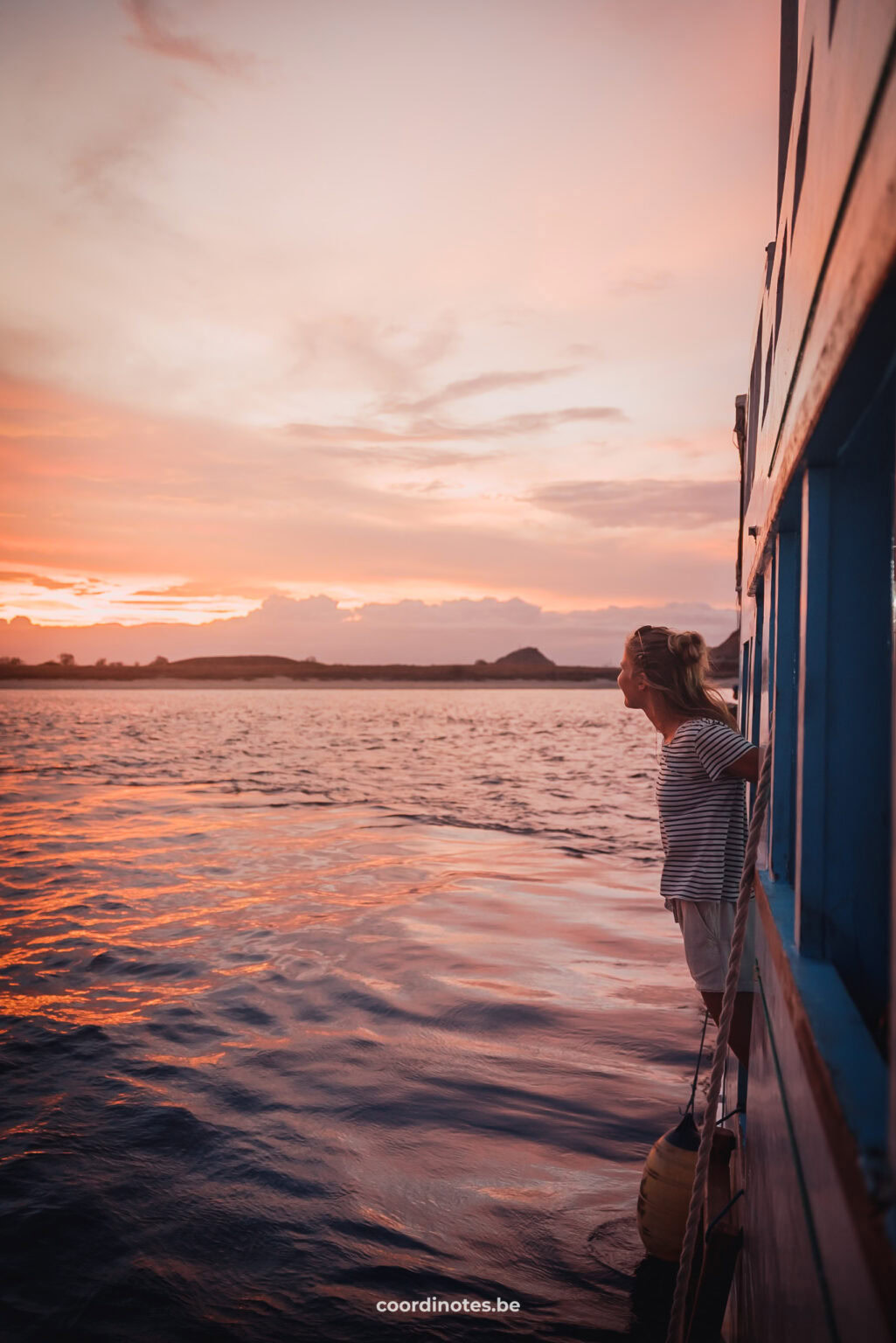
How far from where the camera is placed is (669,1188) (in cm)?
364

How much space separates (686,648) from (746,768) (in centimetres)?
65

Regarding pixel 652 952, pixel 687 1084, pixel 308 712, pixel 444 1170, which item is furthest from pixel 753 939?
pixel 308 712

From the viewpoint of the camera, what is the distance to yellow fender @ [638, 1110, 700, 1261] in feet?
11.9

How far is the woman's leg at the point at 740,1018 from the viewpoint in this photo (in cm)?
351

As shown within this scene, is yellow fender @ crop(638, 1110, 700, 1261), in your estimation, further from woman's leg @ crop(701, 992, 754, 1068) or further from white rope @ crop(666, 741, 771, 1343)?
white rope @ crop(666, 741, 771, 1343)

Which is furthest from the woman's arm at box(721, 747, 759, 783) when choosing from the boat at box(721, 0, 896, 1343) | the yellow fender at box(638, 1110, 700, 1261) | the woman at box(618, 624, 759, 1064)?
the yellow fender at box(638, 1110, 700, 1261)

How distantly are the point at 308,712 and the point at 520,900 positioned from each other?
200 feet

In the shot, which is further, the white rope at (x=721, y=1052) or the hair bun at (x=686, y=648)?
the hair bun at (x=686, y=648)

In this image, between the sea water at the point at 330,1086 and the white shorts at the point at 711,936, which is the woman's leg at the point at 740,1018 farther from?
the sea water at the point at 330,1086

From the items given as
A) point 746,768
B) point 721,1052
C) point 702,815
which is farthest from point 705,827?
point 721,1052

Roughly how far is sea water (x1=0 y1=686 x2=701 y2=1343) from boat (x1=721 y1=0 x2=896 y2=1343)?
166 centimetres

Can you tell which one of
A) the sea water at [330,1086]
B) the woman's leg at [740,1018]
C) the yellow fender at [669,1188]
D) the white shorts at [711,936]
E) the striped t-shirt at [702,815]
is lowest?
the sea water at [330,1086]

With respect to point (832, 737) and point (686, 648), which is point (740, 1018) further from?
point (832, 737)

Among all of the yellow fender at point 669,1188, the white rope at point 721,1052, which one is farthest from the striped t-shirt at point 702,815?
the white rope at point 721,1052
